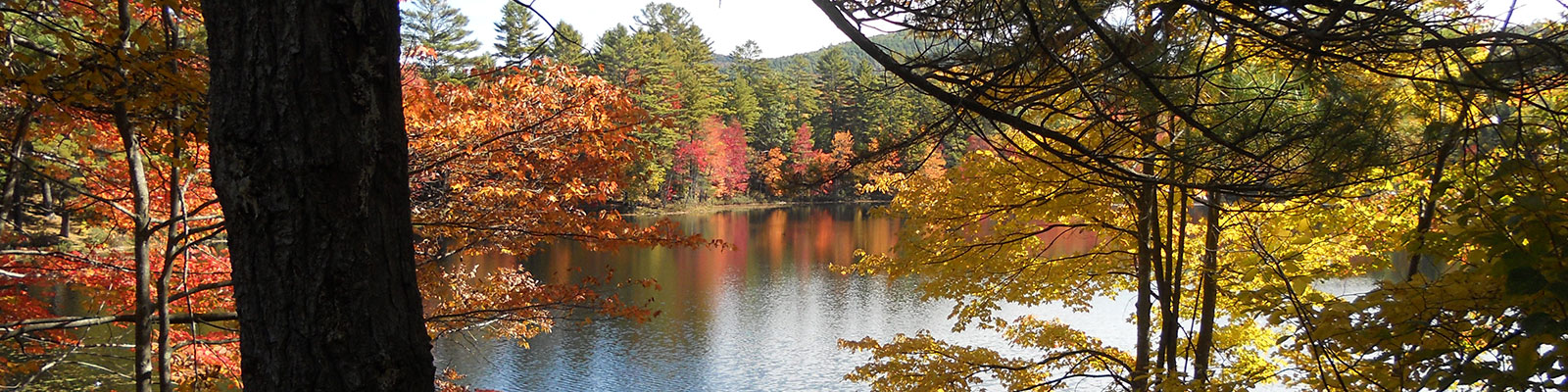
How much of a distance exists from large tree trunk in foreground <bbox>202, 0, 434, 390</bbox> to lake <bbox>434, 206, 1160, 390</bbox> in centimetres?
501

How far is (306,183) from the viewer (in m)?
1.40

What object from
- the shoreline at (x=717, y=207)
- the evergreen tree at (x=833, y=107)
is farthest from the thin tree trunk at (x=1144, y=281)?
the evergreen tree at (x=833, y=107)

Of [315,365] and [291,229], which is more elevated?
[291,229]

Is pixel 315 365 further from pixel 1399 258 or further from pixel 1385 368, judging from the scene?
pixel 1399 258

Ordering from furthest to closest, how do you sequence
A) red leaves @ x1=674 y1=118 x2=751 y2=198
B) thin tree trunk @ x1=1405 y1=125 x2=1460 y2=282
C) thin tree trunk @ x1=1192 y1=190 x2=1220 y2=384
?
red leaves @ x1=674 y1=118 x2=751 y2=198
thin tree trunk @ x1=1192 y1=190 x2=1220 y2=384
thin tree trunk @ x1=1405 y1=125 x2=1460 y2=282

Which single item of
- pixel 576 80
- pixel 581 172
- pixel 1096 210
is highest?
pixel 576 80

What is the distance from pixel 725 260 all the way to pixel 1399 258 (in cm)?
1326

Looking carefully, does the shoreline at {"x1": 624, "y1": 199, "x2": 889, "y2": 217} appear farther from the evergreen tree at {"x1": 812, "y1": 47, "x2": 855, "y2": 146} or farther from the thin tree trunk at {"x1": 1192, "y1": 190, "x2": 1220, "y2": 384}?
the thin tree trunk at {"x1": 1192, "y1": 190, "x2": 1220, "y2": 384}

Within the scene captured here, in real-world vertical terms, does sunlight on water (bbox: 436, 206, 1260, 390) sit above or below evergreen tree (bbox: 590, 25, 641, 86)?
below

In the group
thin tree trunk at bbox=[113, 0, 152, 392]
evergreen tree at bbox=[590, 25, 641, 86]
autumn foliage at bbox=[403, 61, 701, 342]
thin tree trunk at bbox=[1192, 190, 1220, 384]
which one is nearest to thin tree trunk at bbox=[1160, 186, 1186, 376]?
thin tree trunk at bbox=[1192, 190, 1220, 384]

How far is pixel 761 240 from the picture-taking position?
24.8 m

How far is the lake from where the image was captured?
11.0 meters

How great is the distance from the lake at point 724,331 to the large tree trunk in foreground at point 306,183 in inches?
197

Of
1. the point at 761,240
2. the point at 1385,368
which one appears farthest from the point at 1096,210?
the point at 761,240
